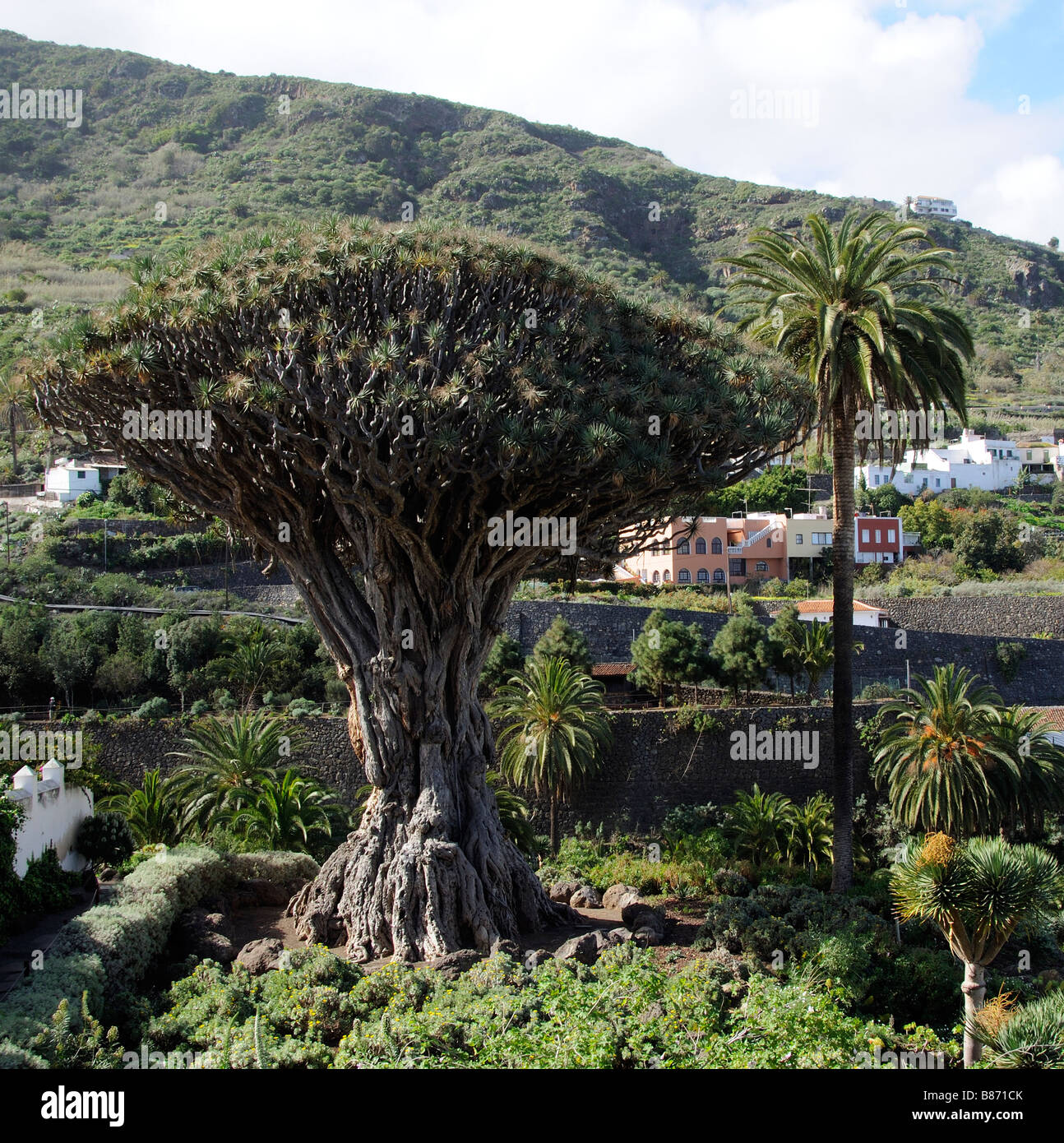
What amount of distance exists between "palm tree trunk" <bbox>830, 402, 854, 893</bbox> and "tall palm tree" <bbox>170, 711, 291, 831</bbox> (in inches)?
371

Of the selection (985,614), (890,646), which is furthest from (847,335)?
(985,614)

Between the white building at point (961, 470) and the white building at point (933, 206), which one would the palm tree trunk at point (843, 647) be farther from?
the white building at point (933, 206)

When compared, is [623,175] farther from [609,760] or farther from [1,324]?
[609,760]

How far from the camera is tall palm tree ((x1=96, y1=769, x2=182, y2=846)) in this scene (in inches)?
719

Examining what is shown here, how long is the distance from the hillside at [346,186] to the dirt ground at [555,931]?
141 feet

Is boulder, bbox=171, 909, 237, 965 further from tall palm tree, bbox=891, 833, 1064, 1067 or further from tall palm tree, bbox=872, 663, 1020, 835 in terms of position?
tall palm tree, bbox=872, 663, 1020, 835

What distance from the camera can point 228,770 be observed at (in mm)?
19031

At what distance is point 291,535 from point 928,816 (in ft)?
45.8

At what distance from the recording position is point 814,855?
69.7ft

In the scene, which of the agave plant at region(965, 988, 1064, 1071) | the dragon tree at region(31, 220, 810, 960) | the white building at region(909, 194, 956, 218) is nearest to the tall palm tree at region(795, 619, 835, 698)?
the dragon tree at region(31, 220, 810, 960)

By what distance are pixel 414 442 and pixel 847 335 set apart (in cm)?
757

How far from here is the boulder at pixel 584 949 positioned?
11078 millimetres

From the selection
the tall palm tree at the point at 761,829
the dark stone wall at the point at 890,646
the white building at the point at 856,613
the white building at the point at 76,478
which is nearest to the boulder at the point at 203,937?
the tall palm tree at the point at 761,829
